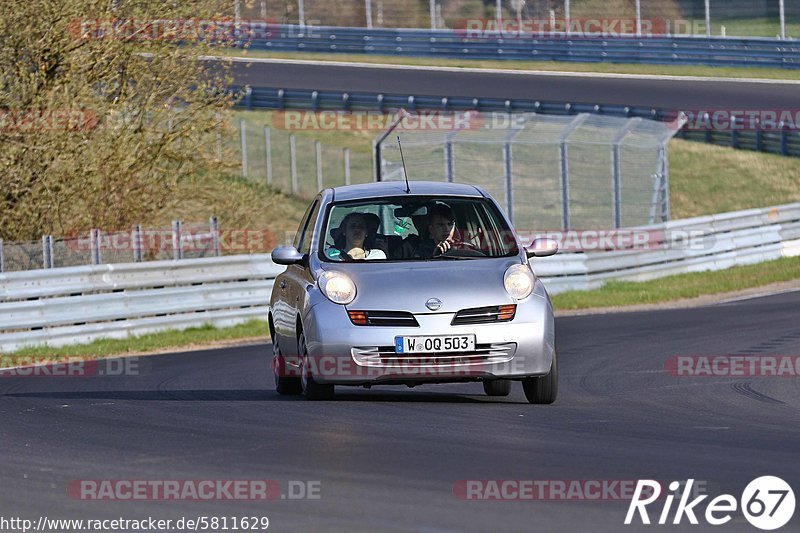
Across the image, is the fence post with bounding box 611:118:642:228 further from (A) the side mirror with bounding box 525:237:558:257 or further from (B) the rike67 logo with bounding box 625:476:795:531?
(B) the rike67 logo with bounding box 625:476:795:531

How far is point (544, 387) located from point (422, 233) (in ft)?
4.74

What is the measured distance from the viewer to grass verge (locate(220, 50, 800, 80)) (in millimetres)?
43603

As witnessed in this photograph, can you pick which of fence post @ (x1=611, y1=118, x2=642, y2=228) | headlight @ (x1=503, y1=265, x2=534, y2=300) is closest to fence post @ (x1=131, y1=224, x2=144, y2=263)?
fence post @ (x1=611, y1=118, x2=642, y2=228)

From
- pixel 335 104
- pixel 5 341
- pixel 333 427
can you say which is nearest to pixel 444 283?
pixel 333 427

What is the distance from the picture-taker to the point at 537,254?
35.5ft

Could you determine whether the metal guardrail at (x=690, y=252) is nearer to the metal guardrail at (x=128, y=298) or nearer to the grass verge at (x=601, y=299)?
the grass verge at (x=601, y=299)

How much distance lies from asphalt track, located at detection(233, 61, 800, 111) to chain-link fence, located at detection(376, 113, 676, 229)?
838cm

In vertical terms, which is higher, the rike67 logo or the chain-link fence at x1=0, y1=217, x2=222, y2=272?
the rike67 logo

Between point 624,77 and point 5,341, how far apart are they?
2828cm

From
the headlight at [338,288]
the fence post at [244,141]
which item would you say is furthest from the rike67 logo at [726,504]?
the fence post at [244,141]

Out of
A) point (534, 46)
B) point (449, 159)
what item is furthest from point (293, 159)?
point (534, 46)

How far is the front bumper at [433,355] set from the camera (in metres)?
9.99

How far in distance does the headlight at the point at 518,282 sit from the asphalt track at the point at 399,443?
773 mm

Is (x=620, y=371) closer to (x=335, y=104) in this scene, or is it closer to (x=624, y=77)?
(x=335, y=104)
